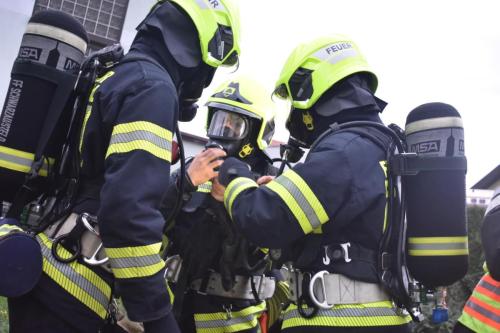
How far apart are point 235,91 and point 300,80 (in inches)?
54.7

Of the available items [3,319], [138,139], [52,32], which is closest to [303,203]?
[138,139]

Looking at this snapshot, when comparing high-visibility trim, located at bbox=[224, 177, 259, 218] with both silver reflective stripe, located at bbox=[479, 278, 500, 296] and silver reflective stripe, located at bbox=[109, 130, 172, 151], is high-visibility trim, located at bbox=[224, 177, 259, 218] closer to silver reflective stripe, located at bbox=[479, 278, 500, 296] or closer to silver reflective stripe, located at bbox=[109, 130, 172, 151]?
silver reflective stripe, located at bbox=[109, 130, 172, 151]

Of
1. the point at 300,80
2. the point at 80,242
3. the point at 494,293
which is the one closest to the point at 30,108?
the point at 80,242

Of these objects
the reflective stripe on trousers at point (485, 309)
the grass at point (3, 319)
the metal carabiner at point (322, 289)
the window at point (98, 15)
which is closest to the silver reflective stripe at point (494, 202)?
the reflective stripe on trousers at point (485, 309)

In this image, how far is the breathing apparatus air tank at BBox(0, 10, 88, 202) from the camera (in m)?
2.01

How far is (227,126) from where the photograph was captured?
3986 mm

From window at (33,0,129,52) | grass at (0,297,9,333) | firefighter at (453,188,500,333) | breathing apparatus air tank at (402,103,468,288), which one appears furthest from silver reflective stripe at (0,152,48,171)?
window at (33,0,129,52)

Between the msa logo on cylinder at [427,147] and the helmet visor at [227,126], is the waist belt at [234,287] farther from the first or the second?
the msa logo on cylinder at [427,147]

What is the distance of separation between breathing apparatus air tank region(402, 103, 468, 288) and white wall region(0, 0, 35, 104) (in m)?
9.66

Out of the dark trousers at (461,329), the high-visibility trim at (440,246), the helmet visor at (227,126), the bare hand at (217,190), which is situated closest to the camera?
the high-visibility trim at (440,246)

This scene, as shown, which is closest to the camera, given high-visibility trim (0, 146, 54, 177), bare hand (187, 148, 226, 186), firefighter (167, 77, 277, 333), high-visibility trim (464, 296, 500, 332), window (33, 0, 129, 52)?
high-visibility trim (0, 146, 54, 177)

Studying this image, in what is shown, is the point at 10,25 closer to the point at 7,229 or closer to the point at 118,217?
the point at 7,229

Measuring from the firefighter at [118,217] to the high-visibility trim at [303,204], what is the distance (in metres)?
0.61

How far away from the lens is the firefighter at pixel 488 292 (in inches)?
99.2
